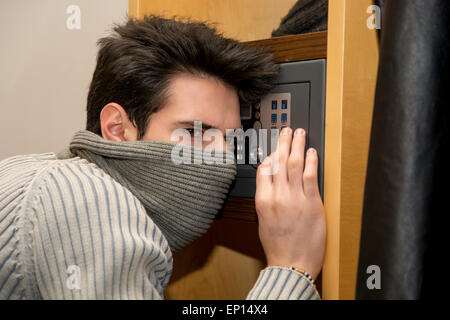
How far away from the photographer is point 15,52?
120 centimetres

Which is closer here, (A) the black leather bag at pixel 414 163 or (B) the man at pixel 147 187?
(A) the black leather bag at pixel 414 163

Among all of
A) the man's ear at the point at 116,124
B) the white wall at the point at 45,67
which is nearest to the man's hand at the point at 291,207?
the man's ear at the point at 116,124

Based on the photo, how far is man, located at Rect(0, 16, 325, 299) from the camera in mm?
565

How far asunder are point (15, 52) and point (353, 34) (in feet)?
3.20

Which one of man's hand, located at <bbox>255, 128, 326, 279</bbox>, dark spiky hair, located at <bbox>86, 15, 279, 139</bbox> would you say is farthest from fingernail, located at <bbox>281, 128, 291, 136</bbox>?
dark spiky hair, located at <bbox>86, 15, 279, 139</bbox>

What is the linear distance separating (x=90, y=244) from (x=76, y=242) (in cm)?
2

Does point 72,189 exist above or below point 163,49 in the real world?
below

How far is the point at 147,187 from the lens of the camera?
703 millimetres

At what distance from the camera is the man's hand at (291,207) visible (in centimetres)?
66

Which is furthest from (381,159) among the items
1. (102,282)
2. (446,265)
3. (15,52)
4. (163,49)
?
(15,52)

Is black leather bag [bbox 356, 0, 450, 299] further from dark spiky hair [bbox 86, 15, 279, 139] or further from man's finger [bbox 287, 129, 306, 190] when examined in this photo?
dark spiky hair [bbox 86, 15, 279, 139]

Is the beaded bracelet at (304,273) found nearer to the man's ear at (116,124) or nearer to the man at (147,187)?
the man at (147,187)

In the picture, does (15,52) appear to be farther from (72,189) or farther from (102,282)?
(102,282)

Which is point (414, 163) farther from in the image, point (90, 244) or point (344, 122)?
point (90, 244)
